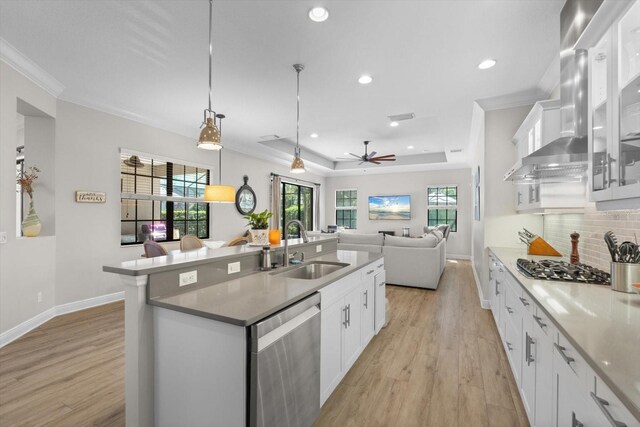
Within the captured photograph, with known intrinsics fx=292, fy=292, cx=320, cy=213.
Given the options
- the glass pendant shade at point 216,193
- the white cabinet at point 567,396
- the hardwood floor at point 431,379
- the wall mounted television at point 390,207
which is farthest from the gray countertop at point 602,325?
the wall mounted television at point 390,207

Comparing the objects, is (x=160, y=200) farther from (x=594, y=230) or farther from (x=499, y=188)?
(x=594, y=230)

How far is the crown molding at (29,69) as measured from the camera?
9.12 ft

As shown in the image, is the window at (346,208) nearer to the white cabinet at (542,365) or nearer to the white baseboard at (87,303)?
the white baseboard at (87,303)

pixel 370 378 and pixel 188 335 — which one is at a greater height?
pixel 188 335

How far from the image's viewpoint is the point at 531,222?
3777 mm

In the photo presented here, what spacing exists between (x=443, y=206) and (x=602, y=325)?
326 inches

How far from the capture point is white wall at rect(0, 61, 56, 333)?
2.89 m

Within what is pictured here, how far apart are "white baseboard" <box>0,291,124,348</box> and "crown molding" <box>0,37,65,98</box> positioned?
8.75 ft

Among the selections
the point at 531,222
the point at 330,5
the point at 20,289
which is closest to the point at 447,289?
the point at 531,222

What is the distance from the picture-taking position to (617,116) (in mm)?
1340

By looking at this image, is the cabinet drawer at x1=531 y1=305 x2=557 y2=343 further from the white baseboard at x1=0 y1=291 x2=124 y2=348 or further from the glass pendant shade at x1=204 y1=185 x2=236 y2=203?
the white baseboard at x1=0 y1=291 x2=124 y2=348

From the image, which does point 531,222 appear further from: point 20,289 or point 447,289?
point 20,289

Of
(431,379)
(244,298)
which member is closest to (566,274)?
(431,379)

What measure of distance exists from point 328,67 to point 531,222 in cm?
320
